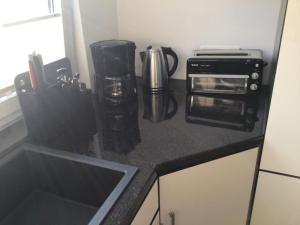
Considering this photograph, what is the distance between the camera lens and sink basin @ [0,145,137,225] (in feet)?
3.15

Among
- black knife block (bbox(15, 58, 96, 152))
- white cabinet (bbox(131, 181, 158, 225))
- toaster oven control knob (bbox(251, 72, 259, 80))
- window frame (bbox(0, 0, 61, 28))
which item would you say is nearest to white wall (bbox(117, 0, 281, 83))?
toaster oven control knob (bbox(251, 72, 259, 80))

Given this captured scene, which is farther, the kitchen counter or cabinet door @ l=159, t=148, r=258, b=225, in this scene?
cabinet door @ l=159, t=148, r=258, b=225

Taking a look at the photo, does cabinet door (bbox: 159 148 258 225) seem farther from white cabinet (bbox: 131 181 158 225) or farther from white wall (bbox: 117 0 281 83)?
white wall (bbox: 117 0 281 83)

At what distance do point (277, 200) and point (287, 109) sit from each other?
41 cm

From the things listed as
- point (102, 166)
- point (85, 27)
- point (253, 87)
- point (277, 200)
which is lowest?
point (277, 200)

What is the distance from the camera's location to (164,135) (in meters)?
1.13

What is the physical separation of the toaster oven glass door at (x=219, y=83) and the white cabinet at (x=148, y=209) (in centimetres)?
61

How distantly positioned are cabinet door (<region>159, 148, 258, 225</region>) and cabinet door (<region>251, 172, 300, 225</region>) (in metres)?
0.05

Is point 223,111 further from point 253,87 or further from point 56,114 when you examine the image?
point 56,114

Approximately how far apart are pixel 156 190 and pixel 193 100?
571mm

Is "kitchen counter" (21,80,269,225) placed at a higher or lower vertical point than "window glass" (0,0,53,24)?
lower

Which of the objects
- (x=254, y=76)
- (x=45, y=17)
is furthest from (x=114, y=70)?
(x=254, y=76)

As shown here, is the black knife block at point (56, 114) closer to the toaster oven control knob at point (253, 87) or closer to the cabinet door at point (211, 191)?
the cabinet door at point (211, 191)

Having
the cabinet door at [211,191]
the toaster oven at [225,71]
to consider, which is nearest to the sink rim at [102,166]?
the cabinet door at [211,191]
